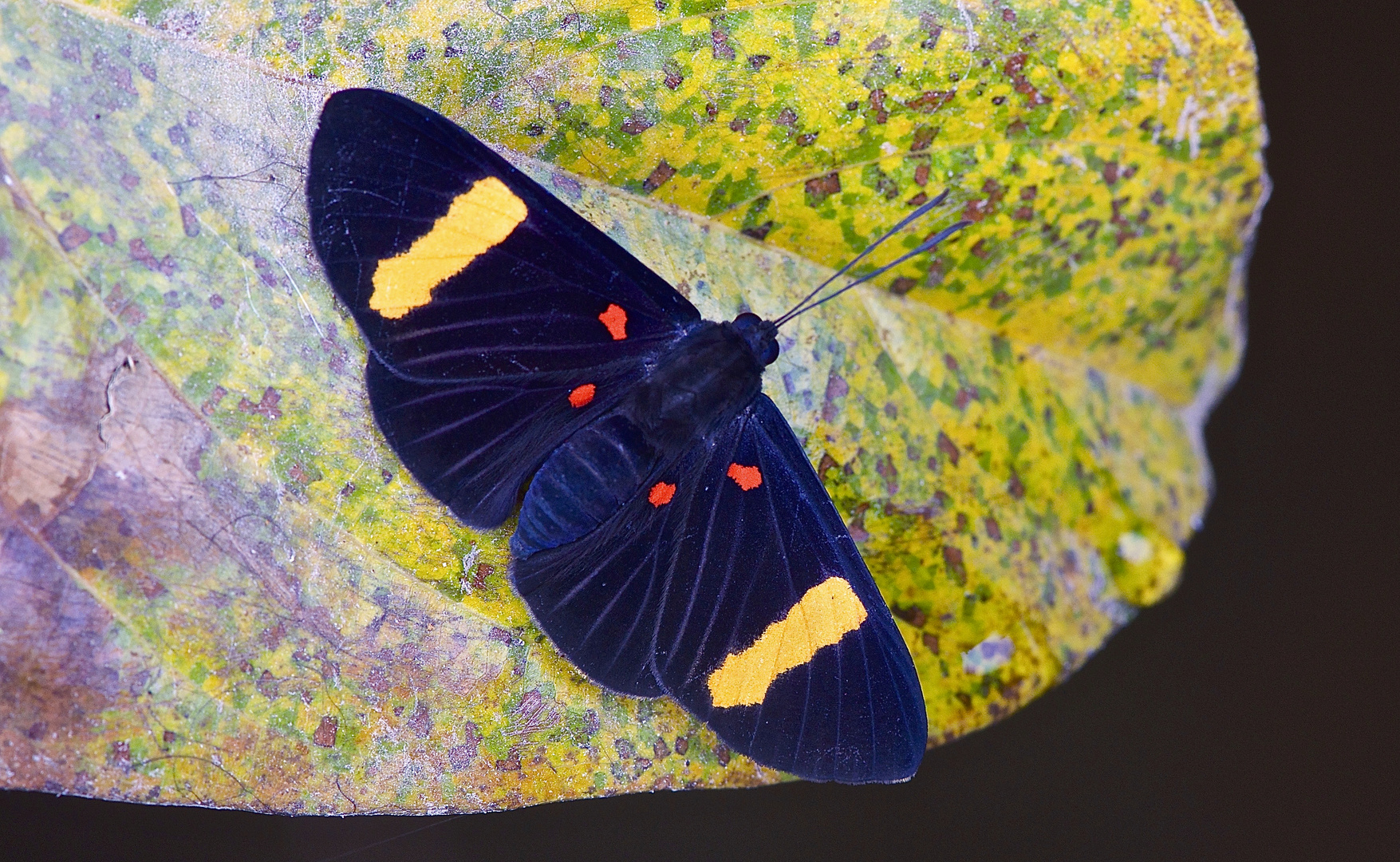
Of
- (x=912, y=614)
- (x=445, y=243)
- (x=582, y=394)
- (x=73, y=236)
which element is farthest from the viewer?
(x=912, y=614)

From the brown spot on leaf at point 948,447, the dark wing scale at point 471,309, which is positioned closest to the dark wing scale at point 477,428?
the dark wing scale at point 471,309

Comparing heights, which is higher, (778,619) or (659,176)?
(659,176)

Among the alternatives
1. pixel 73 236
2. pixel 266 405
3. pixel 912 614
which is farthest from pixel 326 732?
pixel 912 614

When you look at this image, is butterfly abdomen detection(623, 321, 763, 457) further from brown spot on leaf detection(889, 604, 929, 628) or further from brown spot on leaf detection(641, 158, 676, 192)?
brown spot on leaf detection(889, 604, 929, 628)

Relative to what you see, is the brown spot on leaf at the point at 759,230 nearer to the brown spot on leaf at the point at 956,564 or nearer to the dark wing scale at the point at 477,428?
the dark wing scale at the point at 477,428

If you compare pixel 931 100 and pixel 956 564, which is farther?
pixel 956 564

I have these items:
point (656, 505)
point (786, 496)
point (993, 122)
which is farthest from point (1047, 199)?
point (656, 505)

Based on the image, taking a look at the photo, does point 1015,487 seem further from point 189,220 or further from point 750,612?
point 189,220
